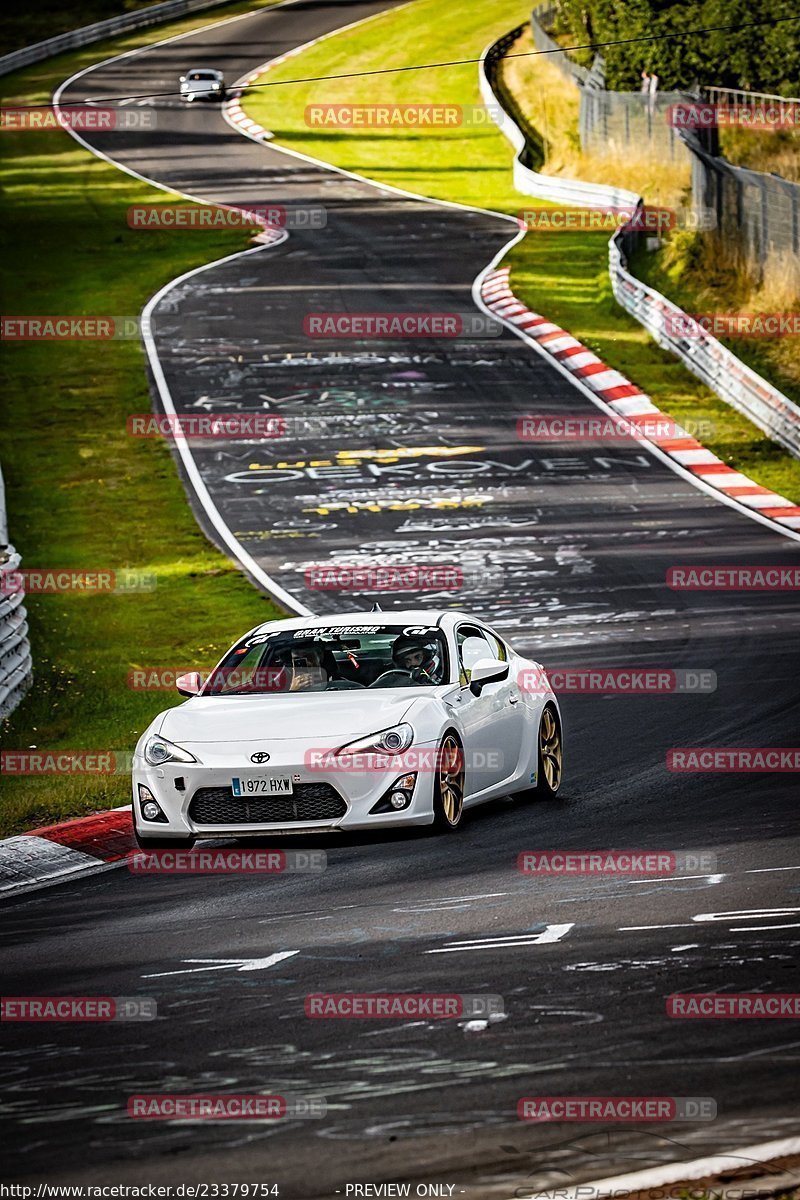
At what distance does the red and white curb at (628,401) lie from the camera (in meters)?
24.3

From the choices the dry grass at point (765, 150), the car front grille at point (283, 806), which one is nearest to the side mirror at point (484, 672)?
the car front grille at point (283, 806)

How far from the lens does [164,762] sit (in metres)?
10.9

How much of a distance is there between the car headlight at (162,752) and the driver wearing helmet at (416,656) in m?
1.59

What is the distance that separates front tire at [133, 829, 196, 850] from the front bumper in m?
0.12

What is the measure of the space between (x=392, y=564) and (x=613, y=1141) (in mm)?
16805

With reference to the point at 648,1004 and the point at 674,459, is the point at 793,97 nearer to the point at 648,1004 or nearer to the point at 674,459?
the point at 674,459

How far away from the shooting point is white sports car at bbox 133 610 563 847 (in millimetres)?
10625

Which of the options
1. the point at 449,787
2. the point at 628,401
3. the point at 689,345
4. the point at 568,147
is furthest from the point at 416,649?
the point at 568,147

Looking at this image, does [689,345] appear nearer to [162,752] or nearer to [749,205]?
[749,205]

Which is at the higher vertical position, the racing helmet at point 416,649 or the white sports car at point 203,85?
the racing helmet at point 416,649

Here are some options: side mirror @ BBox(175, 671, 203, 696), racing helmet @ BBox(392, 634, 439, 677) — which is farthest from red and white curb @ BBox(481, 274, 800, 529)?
side mirror @ BBox(175, 671, 203, 696)

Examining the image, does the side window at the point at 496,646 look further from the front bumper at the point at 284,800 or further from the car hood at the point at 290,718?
the front bumper at the point at 284,800

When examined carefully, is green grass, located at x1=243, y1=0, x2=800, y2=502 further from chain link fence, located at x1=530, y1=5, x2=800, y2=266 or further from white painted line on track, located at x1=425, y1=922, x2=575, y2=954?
white painted line on track, located at x1=425, y1=922, x2=575, y2=954

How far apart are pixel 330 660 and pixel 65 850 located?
1.97 meters
